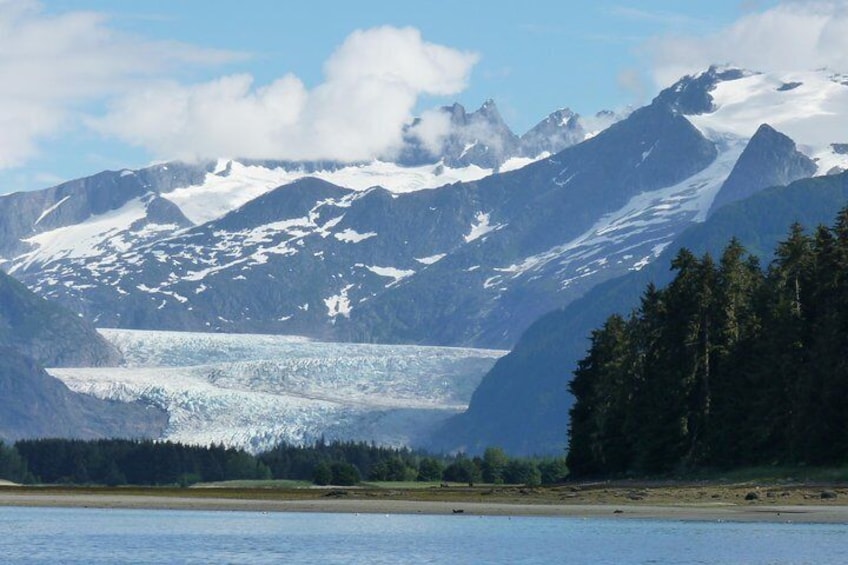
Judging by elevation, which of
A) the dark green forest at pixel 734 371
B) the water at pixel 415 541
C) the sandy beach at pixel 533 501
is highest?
the dark green forest at pixel 734 371

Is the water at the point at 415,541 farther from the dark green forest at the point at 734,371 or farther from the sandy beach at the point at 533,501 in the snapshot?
the dark green forest at the point at 734,371

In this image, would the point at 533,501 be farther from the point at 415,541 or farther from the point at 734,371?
the point at 415,541

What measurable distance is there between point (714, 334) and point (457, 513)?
84.5 ft

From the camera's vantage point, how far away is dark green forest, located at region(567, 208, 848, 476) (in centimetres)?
10912

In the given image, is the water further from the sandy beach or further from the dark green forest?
the dark green forest

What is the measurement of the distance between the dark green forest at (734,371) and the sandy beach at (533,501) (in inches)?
235

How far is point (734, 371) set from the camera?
121 metres

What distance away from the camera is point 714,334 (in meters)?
125

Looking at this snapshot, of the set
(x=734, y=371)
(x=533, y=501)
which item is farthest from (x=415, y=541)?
(x=734, y=371)

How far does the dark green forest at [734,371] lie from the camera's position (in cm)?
10912

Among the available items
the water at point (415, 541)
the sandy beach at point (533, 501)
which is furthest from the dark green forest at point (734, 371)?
the water at point (415, 541)

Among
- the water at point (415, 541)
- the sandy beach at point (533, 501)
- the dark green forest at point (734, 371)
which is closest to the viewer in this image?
the water at point (415, 541)

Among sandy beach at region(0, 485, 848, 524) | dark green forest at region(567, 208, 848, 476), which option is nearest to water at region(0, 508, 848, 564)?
sandy beach at region(0, 485, 848, 524)

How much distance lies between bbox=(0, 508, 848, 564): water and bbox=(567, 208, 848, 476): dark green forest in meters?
19.6
